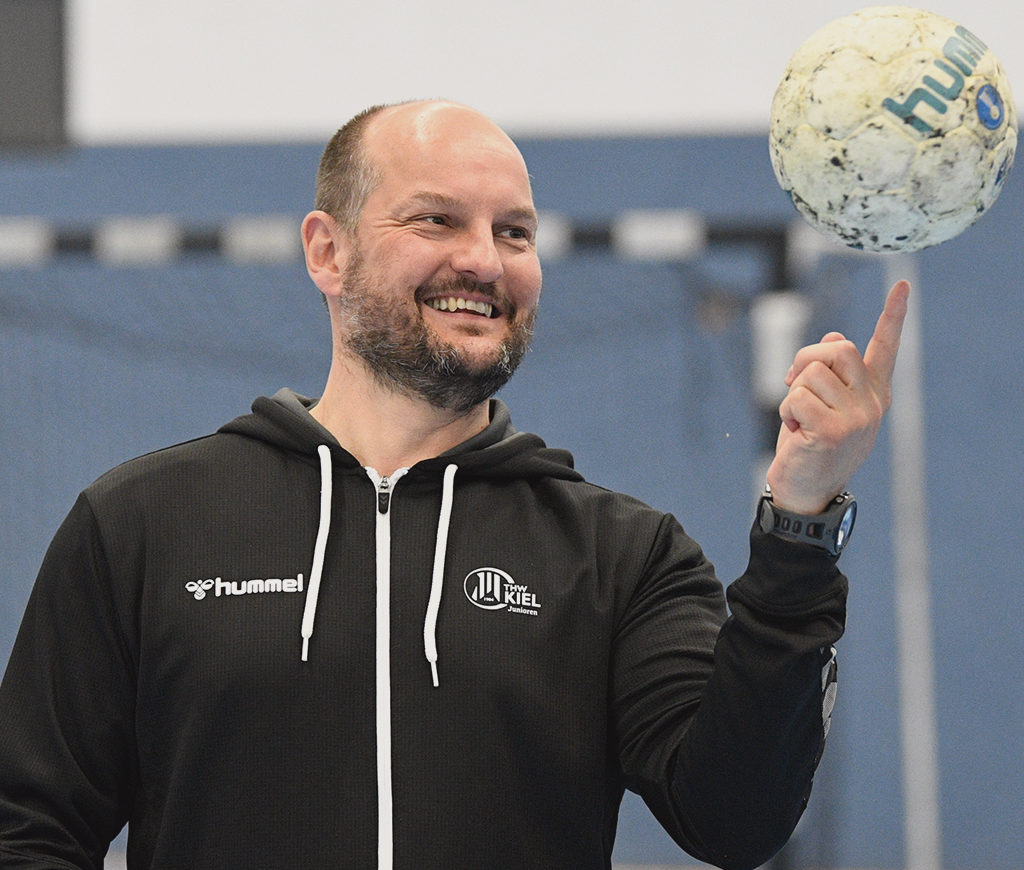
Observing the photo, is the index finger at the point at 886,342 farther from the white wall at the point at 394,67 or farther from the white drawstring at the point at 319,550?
the white wall at the point at 394,67

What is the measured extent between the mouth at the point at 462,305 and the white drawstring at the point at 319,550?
26cm

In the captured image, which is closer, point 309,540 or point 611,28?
point 309,540

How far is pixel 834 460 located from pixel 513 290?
607 mm

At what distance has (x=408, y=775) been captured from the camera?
69.5 inches

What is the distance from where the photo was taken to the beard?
1.96 metres

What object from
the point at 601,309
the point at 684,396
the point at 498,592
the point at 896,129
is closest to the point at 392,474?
the point at 498,592

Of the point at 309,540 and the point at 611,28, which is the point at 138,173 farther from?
the point at 309,540

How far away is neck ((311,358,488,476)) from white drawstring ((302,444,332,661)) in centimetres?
5

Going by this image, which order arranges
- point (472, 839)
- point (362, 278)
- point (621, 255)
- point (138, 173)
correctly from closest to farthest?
1. point (472, 839)
2. point (362, 278)
3. point (621, 255)
4. point (138, 173)

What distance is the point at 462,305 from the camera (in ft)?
6.56

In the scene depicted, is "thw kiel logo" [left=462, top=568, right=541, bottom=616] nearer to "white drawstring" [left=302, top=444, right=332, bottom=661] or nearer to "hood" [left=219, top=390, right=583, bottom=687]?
"hood" [left=219, top=390, right=583, bottom=687]

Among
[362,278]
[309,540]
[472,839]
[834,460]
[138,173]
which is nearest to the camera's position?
[834,460]

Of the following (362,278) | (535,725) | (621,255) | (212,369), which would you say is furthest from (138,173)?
(535,725)

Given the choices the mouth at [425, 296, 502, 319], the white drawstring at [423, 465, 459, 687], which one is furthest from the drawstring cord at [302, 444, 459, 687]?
the mouth at [425, 296, 502, 319]
